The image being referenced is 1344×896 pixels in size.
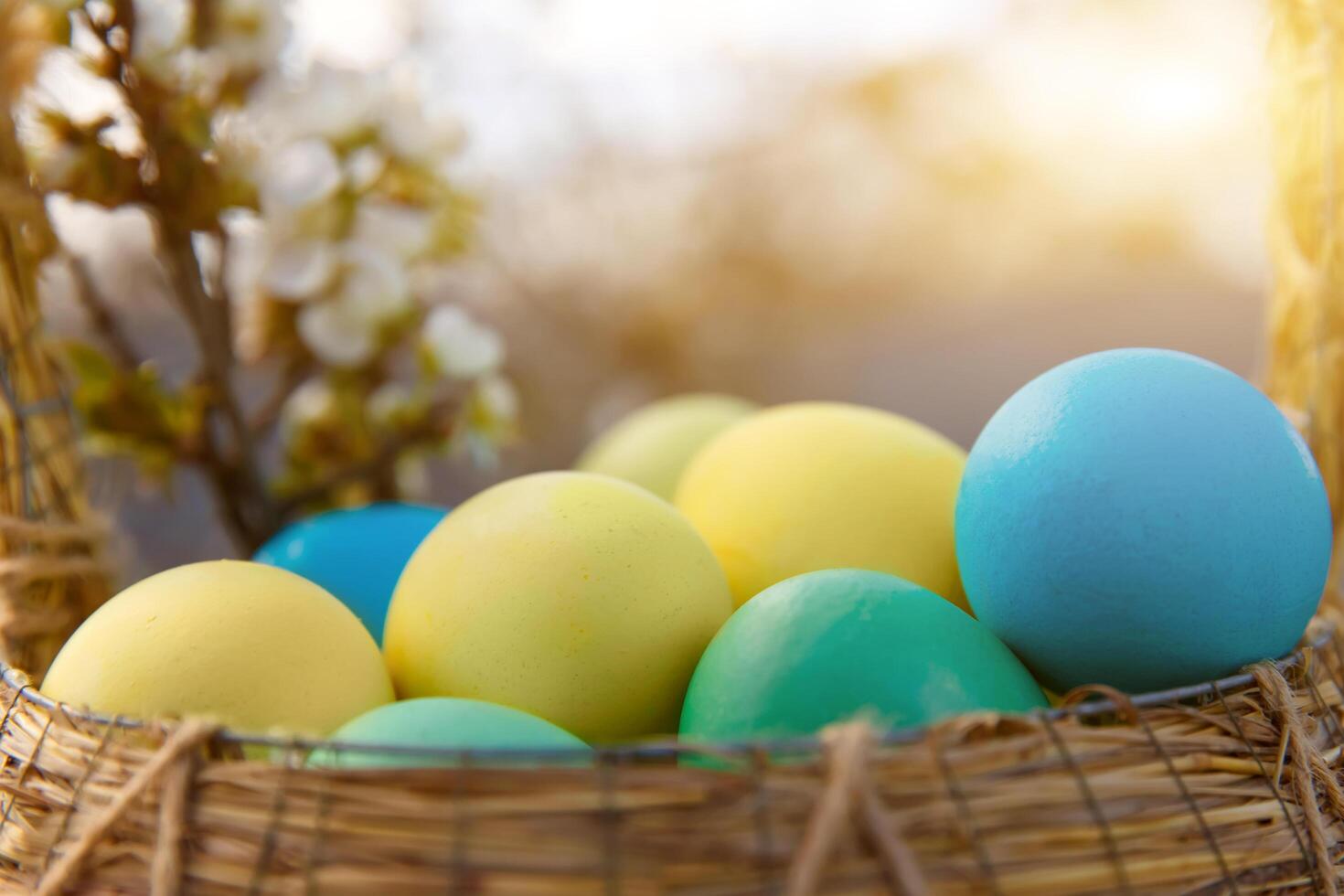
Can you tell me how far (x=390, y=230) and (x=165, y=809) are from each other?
626 mm

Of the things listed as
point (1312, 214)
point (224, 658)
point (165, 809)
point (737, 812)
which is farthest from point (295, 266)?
point (1312, 214)

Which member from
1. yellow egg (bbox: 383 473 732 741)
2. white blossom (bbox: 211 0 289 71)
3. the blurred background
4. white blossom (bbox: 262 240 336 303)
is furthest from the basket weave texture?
the blurred background

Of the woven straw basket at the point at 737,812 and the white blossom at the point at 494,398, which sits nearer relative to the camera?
the woven straw basket at the point at 737,812

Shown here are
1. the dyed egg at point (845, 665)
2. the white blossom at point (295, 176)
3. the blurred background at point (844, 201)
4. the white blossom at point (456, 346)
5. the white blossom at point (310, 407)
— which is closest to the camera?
the dyed egg at point (845, 665)

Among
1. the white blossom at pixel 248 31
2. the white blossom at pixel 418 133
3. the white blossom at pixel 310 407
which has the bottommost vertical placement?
the white blossom at pixel 310 407

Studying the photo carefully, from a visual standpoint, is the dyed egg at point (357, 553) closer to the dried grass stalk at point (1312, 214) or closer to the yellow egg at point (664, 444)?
the yellow egg at point (664, 444)

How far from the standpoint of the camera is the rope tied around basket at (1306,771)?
476 mm

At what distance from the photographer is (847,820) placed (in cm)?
39

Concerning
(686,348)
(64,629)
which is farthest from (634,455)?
(686,348)

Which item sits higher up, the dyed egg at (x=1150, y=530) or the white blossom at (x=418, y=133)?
the white blossom at (x=418, y=133)

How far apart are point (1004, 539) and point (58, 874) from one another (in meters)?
0.47

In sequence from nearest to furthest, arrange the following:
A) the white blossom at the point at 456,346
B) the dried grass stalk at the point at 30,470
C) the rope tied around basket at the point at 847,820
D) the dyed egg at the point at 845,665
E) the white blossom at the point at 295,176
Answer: the rope tied around basket at the point at 847,820 → the dyed egg at the point at 845,665 → the dried grass stalk at the point at 30,470 → the white blossom at the point at 295,176 → the white blossom at the point at 456,346

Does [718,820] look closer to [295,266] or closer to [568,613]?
[568,613]

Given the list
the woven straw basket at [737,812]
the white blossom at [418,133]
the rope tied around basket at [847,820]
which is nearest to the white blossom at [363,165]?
the white blossom at [418,133]
